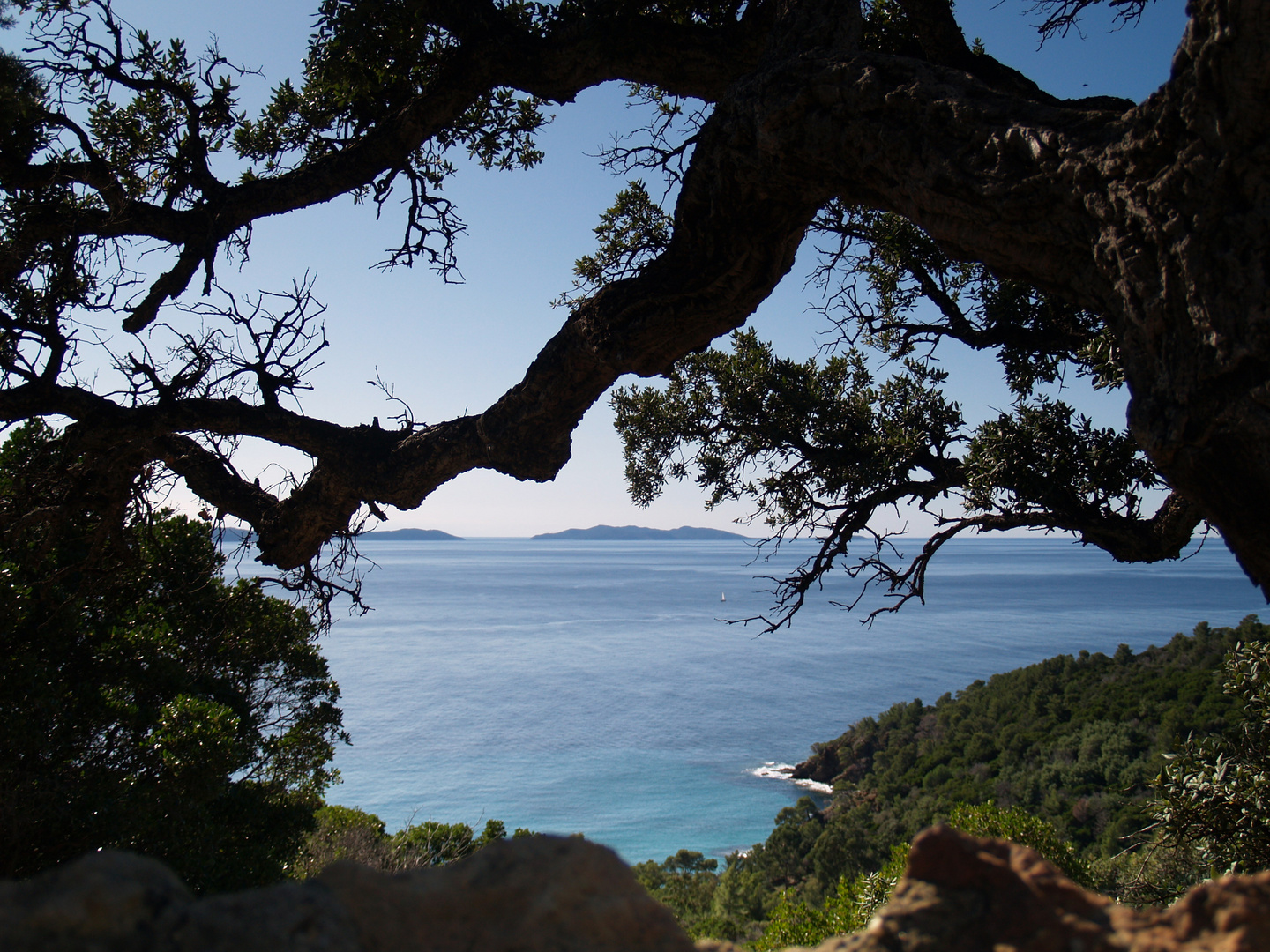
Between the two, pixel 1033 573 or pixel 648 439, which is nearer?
pixel 648 439

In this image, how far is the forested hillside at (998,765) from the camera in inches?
819

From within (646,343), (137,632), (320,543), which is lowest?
(137,632)

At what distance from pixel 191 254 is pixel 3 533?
2.05 metres

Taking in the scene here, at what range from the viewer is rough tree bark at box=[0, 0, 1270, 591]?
6.37 feet

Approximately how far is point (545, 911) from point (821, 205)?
3.25 metres

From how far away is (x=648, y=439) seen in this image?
835 centimetres

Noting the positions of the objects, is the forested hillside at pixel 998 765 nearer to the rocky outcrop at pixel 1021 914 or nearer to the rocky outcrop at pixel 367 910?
the rocky outcrop at pixel 1021 914

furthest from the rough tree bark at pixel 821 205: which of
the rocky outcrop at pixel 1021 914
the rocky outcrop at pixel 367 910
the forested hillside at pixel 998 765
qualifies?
the forested hillside at pixel 998 765

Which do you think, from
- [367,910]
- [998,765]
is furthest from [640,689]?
[367,910]

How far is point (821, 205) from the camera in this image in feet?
11.8

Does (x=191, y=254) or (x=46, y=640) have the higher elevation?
(x=191, y=254)

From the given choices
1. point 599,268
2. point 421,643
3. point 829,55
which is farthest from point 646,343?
point 421,643

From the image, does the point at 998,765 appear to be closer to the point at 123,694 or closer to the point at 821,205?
the point at 123,694

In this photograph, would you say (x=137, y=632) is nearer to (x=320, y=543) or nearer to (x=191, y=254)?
(x=320, y=543)
